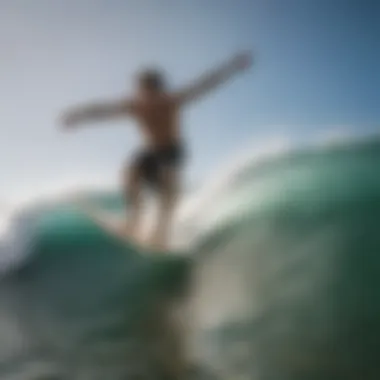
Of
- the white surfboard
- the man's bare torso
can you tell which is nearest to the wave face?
the white surfboard

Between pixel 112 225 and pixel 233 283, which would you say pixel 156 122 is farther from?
pixel 233 283

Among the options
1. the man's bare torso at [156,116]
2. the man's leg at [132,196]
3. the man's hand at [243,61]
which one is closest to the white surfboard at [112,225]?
the man's leg at [132,196]

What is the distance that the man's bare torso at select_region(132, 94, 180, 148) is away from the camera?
136cm

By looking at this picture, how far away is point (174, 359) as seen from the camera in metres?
1.28

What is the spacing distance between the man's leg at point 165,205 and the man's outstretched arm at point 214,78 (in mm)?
134

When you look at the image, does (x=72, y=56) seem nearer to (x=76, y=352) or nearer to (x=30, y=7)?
(x=30, y=7)

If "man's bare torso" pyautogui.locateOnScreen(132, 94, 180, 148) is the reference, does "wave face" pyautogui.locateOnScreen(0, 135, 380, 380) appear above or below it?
below

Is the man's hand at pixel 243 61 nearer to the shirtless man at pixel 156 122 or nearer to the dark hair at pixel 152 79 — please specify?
the shirtless man at pixel 156 122

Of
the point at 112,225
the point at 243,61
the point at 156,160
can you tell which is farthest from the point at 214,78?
the point at 112,225

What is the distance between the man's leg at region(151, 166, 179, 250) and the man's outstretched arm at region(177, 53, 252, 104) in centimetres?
13

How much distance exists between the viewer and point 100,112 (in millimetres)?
1375

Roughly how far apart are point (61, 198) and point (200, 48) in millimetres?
367

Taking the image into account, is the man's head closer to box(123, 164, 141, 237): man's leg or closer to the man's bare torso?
the man's bare torso

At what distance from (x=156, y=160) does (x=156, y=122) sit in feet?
0.23
